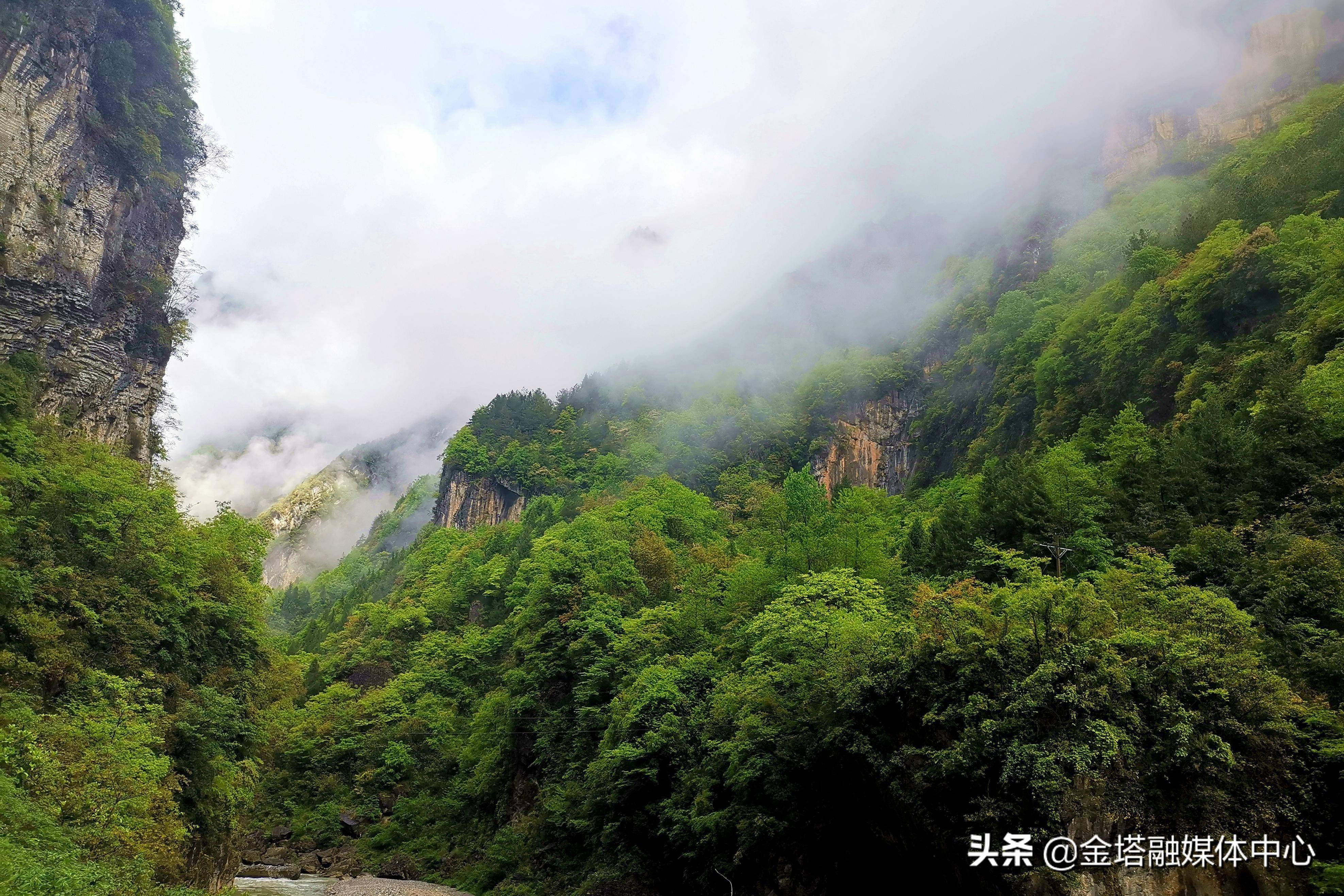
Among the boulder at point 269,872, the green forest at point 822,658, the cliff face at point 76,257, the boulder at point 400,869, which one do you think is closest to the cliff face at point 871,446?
the green forest at point 822,658

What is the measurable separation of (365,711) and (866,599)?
4180 cm

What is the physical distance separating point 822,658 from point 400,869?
31917 millimetres

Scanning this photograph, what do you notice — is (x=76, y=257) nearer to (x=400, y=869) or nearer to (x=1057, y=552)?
(x=400, y=869)

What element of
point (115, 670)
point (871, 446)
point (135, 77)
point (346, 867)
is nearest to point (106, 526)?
point (115, 670)

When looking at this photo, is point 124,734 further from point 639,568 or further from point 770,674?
point 639,568

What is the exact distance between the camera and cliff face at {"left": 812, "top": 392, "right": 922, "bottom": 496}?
275ft

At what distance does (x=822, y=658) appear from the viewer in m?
21.8

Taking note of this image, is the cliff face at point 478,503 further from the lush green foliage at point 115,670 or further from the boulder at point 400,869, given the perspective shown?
the lush green foliage at point 115,670

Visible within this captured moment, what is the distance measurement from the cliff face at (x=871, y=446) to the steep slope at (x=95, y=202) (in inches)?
2510

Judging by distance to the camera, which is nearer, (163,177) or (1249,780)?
(1249,780)

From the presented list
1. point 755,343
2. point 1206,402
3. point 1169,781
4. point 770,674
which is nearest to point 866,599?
point 770,674

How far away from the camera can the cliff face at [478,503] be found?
92.8 m

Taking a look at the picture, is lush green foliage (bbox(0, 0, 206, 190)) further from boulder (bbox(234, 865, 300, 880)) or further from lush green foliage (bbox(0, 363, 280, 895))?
boulder (bbox(234, 865, 300, 880))

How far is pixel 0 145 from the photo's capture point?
84.1ft
